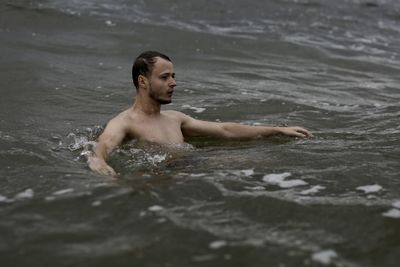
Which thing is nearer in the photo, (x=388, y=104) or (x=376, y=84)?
(x=388, y=104)

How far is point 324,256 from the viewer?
4.04 m

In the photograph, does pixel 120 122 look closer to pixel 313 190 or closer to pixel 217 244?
pixel 313 190

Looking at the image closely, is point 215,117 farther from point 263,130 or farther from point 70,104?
point 70,104

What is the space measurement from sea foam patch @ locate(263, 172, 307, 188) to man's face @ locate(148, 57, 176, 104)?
168 centimetres

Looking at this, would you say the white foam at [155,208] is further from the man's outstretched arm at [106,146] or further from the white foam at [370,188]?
the white foam at [370,188]

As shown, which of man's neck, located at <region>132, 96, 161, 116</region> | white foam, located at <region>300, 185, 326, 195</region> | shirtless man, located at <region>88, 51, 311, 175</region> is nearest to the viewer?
white foam, located at <region>300, 185, 326, 195</region>

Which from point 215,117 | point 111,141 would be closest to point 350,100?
point 215,117

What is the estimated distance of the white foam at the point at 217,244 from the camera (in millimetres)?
4176

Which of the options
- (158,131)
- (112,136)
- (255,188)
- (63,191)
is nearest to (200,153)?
(158,131)

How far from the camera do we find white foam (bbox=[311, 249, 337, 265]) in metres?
3.98

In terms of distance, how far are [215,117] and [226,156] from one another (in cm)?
211

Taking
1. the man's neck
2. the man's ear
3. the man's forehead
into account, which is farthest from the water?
the man's forehead

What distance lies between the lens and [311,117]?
8.66 m

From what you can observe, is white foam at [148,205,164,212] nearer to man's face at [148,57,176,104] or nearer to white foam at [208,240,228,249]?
white foam at [208,240,228,249]
